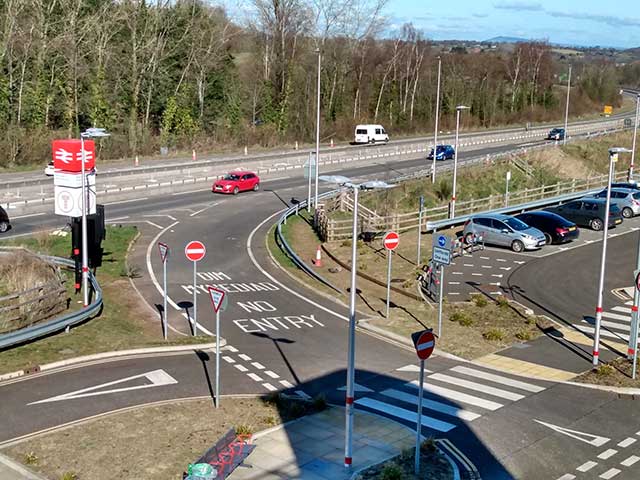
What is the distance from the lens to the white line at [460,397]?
18.5m

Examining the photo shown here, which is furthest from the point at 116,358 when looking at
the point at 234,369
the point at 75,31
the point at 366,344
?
the point at 75,31

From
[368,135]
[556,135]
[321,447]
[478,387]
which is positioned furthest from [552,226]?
[556,135]

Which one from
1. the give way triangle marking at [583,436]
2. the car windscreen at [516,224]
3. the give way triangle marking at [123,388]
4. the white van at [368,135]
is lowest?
the give way triangle marking at [583,436]

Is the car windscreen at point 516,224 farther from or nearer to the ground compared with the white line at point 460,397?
farther from the ground

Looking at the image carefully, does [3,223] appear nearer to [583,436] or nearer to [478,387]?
[478,387]

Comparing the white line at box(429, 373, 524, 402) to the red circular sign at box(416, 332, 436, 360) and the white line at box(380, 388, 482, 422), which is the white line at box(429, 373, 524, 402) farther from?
the red circular sign at box(416, 332, 436, 360)

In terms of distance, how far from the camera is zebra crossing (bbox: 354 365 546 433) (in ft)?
58.3

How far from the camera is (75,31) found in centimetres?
6869

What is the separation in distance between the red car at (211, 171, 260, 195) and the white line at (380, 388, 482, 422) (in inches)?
1361

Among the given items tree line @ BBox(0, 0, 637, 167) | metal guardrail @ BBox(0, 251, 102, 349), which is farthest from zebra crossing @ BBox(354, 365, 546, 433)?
tree line @ BBox(0, 0, 637, 167)

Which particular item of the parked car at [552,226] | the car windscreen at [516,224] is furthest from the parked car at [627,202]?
the car windscreen at [516,224]

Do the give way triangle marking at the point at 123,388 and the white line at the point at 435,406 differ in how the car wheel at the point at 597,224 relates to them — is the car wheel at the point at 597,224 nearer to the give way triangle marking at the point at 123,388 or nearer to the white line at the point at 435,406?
the white line at the point at 435,406

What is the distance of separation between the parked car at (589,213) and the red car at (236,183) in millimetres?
20437

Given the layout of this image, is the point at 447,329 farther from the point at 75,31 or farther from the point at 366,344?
the point at 75,31
